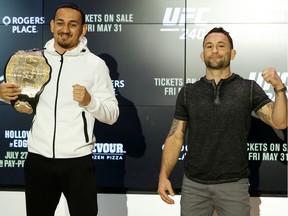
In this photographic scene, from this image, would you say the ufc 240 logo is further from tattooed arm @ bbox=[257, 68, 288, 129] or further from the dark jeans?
the dark jeans

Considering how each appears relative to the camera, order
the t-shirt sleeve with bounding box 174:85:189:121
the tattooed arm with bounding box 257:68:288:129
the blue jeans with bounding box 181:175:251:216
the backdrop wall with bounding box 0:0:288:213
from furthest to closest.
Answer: the backdrop wall with bounding box 0:0:288:213, the t-shirt sleeve with bounding box 174:85:189:121, the blue jeans with bounding box 181:175:251:216, the tattooed arm with bounding box 257:68:288:129

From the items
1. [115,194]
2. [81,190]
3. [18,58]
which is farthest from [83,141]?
[115,194]

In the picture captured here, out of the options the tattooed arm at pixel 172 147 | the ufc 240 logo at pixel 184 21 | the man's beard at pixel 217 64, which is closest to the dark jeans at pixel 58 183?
the tattooed arm at pixel 172 147

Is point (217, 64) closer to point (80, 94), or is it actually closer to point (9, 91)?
point (80, 94)

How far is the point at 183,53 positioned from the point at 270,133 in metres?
0.83

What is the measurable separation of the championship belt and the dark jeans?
28 cm

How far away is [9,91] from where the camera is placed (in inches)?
97.3

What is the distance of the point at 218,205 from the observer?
236 centimetres

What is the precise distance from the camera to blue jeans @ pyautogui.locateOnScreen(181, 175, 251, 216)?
2318 mm

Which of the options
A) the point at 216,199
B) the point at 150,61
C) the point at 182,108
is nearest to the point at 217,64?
the point at 182,108

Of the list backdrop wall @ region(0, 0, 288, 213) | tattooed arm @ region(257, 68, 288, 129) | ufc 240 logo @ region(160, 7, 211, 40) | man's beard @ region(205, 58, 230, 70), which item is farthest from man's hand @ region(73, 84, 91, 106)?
ufc 240 logo @ region(160, 7, 211, 40)

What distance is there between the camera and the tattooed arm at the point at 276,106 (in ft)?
7.20

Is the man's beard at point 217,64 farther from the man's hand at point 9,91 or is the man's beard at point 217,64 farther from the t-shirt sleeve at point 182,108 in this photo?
the man's hand at point 9,91

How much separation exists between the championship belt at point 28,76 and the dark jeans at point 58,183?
276 mm
